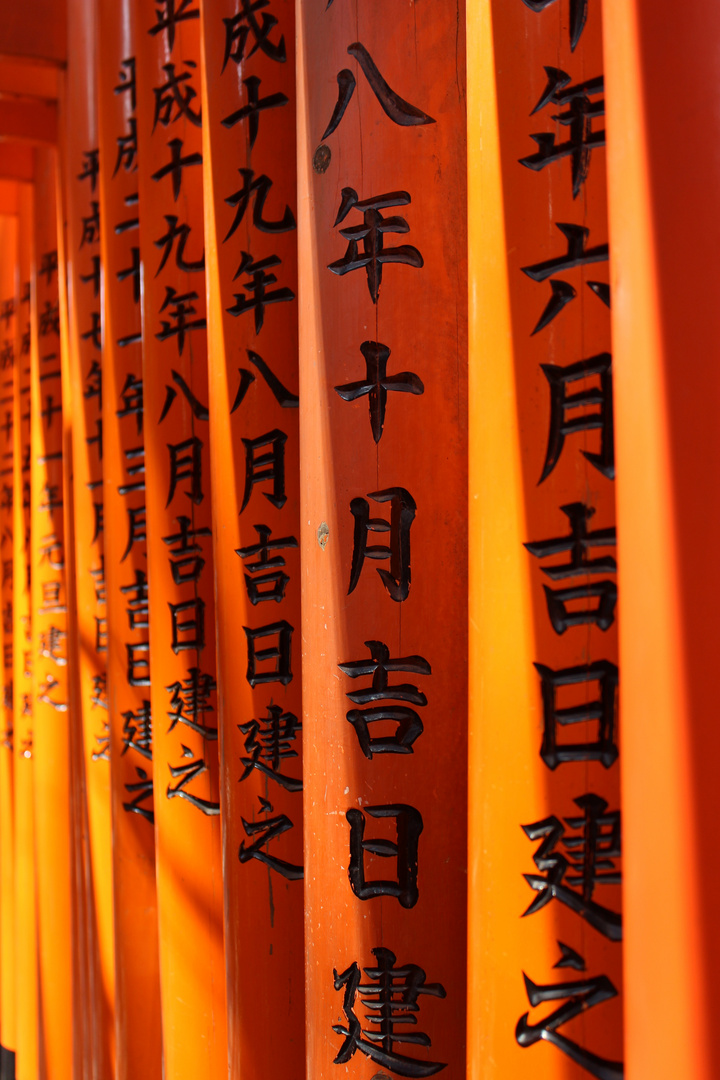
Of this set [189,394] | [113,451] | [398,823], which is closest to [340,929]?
[398,823]

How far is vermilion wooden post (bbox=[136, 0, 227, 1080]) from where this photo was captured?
1.37 meters

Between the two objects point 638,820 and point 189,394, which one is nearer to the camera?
point 638,820

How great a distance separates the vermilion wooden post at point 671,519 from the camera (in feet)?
1.85

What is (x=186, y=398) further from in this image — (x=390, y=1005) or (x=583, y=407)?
(x=390, y=1005)

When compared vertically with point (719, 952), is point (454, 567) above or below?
above

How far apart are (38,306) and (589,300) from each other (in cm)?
211

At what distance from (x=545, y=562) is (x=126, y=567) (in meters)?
1.03

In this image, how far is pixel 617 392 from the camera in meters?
0.62

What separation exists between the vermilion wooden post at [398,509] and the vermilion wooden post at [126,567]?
717 mm

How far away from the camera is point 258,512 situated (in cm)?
119

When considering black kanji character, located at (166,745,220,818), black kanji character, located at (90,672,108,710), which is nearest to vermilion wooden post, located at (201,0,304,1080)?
black kanji character, located at (166,745,220,818)

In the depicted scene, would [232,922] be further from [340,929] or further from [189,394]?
[189,394]

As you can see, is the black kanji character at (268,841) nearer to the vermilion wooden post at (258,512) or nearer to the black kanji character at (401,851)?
the vermilion wooden post at (258,512)

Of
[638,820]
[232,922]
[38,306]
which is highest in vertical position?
[38,306]
